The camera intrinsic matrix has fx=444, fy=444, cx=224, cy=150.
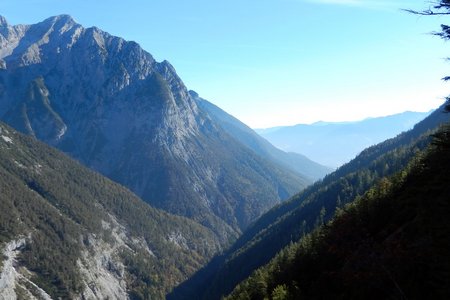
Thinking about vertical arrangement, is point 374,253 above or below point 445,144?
below

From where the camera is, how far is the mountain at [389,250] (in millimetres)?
25562

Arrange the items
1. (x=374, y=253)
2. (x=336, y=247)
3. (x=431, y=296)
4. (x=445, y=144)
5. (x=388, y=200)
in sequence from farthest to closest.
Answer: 1. (x=388, y=200)
2. (x=445, y=144)
3. (x=431, y=296)
4. (x=336, y=247)
5. (x=374, y=253)

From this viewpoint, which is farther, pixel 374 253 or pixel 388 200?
pixel 388 200

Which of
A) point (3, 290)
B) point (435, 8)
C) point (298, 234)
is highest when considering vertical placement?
point (435, 8)

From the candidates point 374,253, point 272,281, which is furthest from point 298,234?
point 374,253

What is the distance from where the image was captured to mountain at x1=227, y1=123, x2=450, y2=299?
2556 centimetres

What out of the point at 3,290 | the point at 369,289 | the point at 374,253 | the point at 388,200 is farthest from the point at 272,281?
the point at 3,290

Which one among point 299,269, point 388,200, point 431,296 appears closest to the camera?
point 431,296

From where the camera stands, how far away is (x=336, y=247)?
2673 cm

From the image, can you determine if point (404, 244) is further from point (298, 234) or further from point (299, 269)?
point (298, 234)

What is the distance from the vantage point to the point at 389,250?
79.9 feet

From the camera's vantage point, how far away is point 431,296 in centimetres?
2927

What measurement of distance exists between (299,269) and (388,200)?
1747 centimetres

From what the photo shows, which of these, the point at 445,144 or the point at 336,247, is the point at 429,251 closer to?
the point at 336,247
